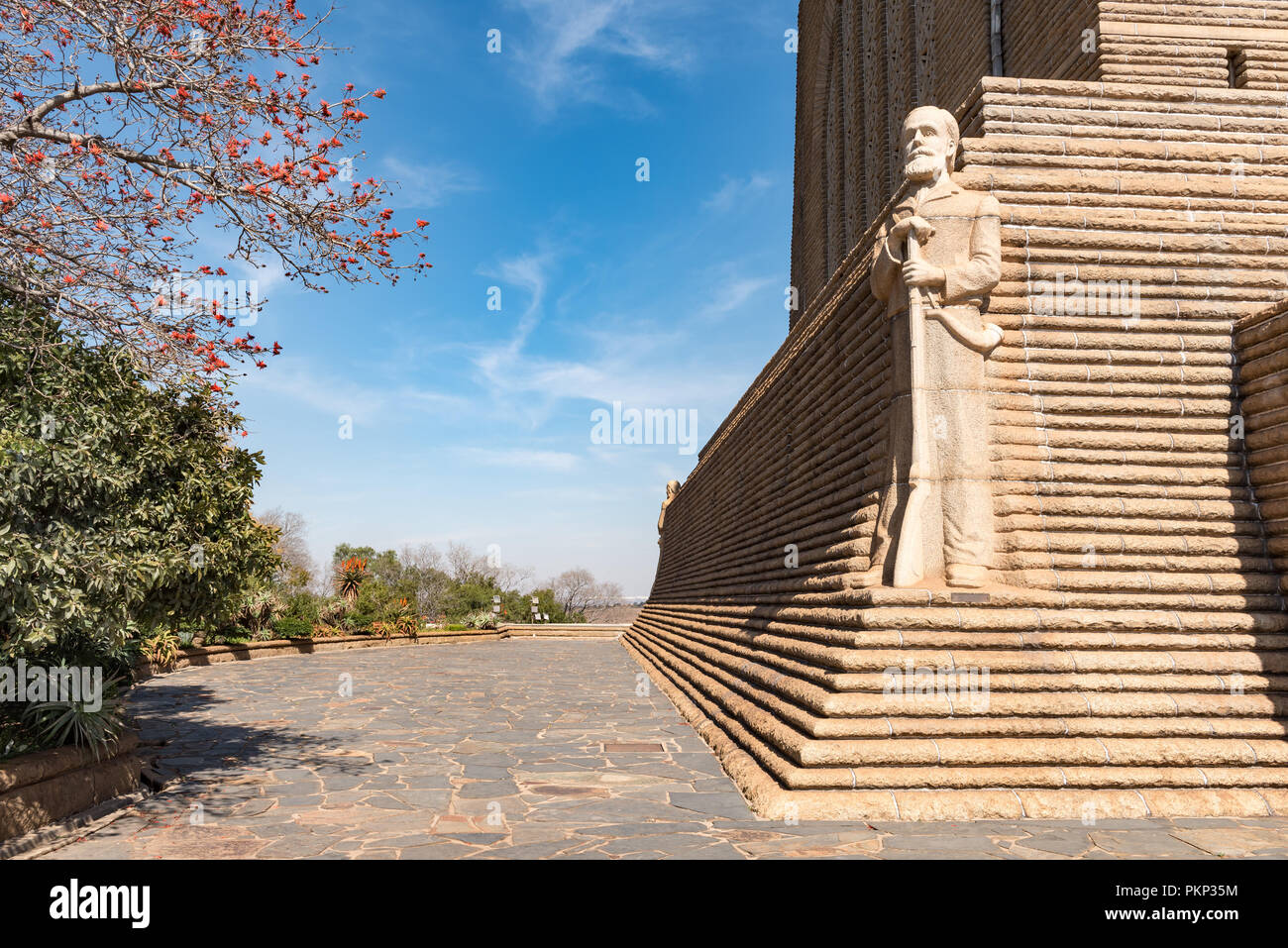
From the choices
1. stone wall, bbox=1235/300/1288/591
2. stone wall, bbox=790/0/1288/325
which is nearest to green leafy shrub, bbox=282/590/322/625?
stone wall, bbox=790/0/1288/325

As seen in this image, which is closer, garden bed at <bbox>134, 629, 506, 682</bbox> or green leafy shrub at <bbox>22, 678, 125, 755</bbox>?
green leafy shrub at <bbox>22, 678, 125, 755</bbox>

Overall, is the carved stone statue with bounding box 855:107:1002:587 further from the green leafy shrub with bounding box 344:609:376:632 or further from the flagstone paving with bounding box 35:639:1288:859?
the green leafy shrub with bounding box 344:609:376:632

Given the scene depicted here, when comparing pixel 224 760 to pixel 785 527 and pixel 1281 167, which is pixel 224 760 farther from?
pixel 1281 167

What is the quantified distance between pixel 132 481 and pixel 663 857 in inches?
165

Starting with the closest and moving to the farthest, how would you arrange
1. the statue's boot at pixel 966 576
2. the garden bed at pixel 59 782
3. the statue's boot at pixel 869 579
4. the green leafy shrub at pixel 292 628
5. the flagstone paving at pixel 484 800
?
the flagstone paving at pixel 484 800, the garden bed at pixel 59 782, the statue's boot at pixel 966 576, the statue's boot at pixel 869 579, the green leafy shrub at pixel 292 628

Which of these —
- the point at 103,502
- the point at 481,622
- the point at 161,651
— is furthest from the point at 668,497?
the point at 103,502

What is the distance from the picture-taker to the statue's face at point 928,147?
6734mm

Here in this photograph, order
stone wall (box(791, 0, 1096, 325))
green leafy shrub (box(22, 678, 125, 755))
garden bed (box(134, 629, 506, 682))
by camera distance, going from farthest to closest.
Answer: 1. garden bed (box(134, 629, 506, 682))
2. stone wall (box(791, 0, 1096, 325))
3. green leafy shrub (box(22, 678, 125, 755))

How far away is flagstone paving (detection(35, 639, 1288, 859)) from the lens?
466cm

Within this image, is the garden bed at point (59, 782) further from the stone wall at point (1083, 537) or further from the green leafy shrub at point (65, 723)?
the stone wall at point (1083, 537)

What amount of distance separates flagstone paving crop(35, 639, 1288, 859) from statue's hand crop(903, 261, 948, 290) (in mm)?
3974

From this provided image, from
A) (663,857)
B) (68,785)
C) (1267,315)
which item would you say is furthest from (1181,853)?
(68,785)

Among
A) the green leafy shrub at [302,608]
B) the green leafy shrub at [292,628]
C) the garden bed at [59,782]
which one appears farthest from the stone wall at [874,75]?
the green leafy shrub at [302,608]

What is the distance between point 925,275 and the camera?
21.5 ft
